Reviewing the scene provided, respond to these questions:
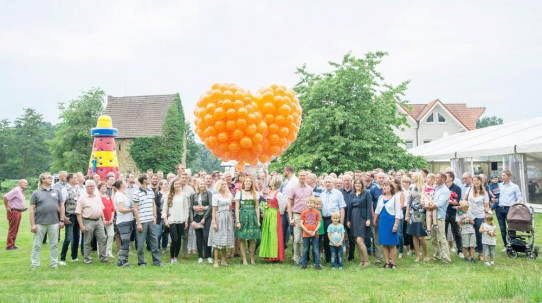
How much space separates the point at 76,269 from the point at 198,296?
3018 millimetres

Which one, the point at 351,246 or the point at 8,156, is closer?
the point at 351,246

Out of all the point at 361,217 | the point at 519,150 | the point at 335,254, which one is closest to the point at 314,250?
the point at 335,254

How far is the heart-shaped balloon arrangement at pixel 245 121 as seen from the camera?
28.2 feet

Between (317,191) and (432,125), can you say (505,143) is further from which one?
(432,125)

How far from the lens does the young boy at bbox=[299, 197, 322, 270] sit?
7.24 metres

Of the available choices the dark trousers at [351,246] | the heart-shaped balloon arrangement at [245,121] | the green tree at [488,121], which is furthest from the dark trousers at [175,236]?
the green tree at [488,121]

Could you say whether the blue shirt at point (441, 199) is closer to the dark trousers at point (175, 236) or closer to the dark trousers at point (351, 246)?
the dark trousers at point (351, 246)

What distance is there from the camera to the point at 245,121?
8.55 metres

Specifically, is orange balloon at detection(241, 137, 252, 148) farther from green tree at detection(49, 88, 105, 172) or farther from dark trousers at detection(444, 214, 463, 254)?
green tree at detection(49, 88, 105, 172)

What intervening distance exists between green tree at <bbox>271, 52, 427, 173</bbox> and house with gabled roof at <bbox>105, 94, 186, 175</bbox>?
19582mm

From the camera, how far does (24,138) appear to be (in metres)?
60.0

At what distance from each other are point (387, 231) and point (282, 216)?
83.0 inches

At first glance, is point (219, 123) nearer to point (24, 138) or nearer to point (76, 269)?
point (76, 269)

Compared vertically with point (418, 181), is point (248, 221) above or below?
below
